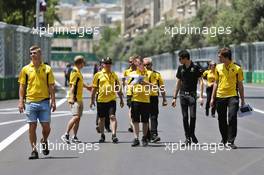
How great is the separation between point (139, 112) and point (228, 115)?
172 cm

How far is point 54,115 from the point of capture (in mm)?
25297

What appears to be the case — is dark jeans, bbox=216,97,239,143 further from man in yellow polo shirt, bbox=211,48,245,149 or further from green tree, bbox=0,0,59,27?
green tree, bbox=0,0,59,27

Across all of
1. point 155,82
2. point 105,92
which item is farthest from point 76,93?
point 155,82

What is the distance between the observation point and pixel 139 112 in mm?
15852

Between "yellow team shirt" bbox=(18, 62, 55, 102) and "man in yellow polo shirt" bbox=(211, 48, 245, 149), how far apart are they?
11.5 ft

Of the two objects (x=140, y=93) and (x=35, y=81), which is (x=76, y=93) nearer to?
(x=140, y=93)

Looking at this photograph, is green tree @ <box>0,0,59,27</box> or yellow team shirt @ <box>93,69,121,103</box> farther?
green tree @ <box>0,0,59,27</box>

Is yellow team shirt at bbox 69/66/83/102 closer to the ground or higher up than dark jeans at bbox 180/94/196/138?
higher up

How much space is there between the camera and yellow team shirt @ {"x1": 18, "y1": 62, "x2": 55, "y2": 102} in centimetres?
1350

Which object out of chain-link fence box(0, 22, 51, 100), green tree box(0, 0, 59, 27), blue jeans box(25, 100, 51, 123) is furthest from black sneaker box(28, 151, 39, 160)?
green tree box(0, 0, 59, 27)

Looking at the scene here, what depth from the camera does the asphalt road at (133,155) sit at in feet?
39.4

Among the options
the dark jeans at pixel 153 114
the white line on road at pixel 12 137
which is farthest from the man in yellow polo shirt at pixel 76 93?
the dark jeans at pixel 153 114

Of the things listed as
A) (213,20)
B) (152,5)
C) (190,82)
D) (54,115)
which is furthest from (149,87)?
(152,5)

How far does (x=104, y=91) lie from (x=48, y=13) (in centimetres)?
4592
